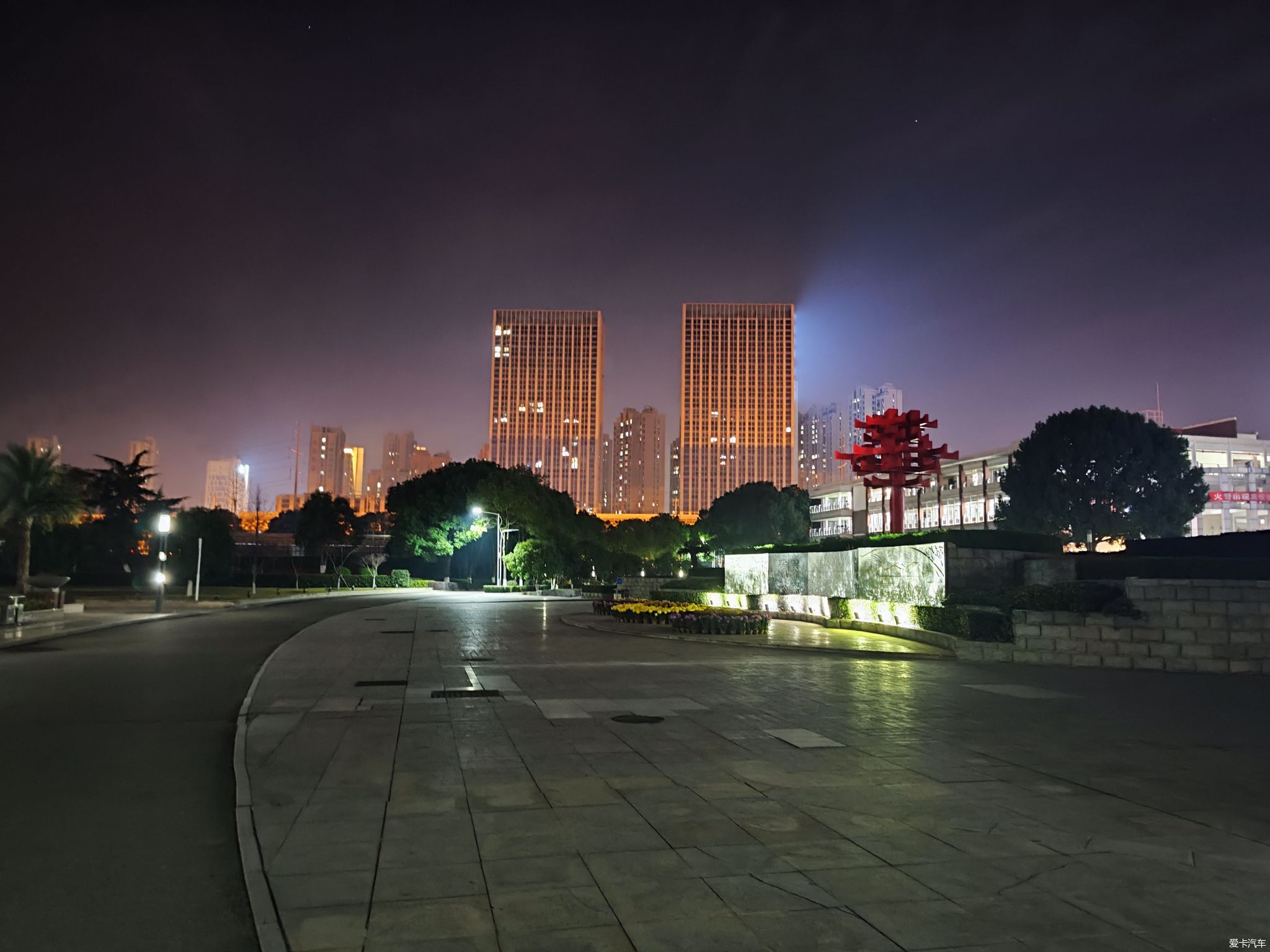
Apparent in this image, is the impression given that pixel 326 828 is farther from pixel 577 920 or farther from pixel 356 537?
pixel 356 537

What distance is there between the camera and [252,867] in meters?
5.67

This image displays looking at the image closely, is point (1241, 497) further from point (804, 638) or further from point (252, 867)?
point (252, 867)

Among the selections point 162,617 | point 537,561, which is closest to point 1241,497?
point 537,561

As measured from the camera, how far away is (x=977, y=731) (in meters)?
10.6

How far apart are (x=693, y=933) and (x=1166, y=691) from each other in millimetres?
13120

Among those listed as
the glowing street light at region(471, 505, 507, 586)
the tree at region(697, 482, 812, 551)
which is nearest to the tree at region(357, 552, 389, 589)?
the glowing street light at region(471, 505, 507, 586)

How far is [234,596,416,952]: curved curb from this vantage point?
15.1ft

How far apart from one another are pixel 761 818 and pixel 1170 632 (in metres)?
14.9

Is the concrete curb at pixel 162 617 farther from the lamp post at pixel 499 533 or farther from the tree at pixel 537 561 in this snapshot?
the lamp post at pixel 499 533

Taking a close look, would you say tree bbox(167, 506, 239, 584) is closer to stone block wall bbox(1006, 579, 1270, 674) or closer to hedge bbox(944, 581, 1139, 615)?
hedge bbox(944, 581, 1139, 615)

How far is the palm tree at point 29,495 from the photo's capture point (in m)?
36.8

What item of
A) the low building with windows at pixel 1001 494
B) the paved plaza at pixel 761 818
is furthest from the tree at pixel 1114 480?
the paved plaza at pixel 761 818

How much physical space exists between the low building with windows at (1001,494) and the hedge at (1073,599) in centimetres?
4252

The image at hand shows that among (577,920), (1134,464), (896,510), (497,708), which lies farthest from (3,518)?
(1134,464)
